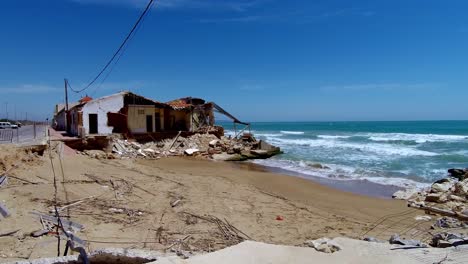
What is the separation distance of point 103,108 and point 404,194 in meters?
21.9

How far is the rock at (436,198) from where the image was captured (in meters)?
12.9

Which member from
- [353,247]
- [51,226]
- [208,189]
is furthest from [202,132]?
[353,247]

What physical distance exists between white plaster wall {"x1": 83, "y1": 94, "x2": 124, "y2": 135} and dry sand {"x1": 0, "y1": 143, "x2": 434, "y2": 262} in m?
9.85

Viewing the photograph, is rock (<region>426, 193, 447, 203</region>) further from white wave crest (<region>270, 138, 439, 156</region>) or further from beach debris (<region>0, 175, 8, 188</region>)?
white wave crest (<region>270, 138, 439, 156</region>)

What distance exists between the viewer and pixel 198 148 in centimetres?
2838

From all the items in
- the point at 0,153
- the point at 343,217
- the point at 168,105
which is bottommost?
the point at 343,217

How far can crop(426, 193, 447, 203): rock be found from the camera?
12939mm

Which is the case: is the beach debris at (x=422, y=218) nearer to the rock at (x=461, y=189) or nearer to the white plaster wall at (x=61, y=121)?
the rock at (x=461, y=189)

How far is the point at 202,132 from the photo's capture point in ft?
103

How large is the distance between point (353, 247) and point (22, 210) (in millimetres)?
8289

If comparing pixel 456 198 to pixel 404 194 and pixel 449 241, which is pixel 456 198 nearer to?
pixel 404 194

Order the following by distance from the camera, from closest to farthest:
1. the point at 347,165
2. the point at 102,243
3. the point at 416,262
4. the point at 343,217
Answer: the point at 416,262 → the point at 102,243 → the point at 343,217 → the point at 347,165

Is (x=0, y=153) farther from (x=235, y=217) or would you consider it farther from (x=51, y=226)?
(x=235, y=217)

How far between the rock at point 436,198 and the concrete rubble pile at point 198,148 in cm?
1561
